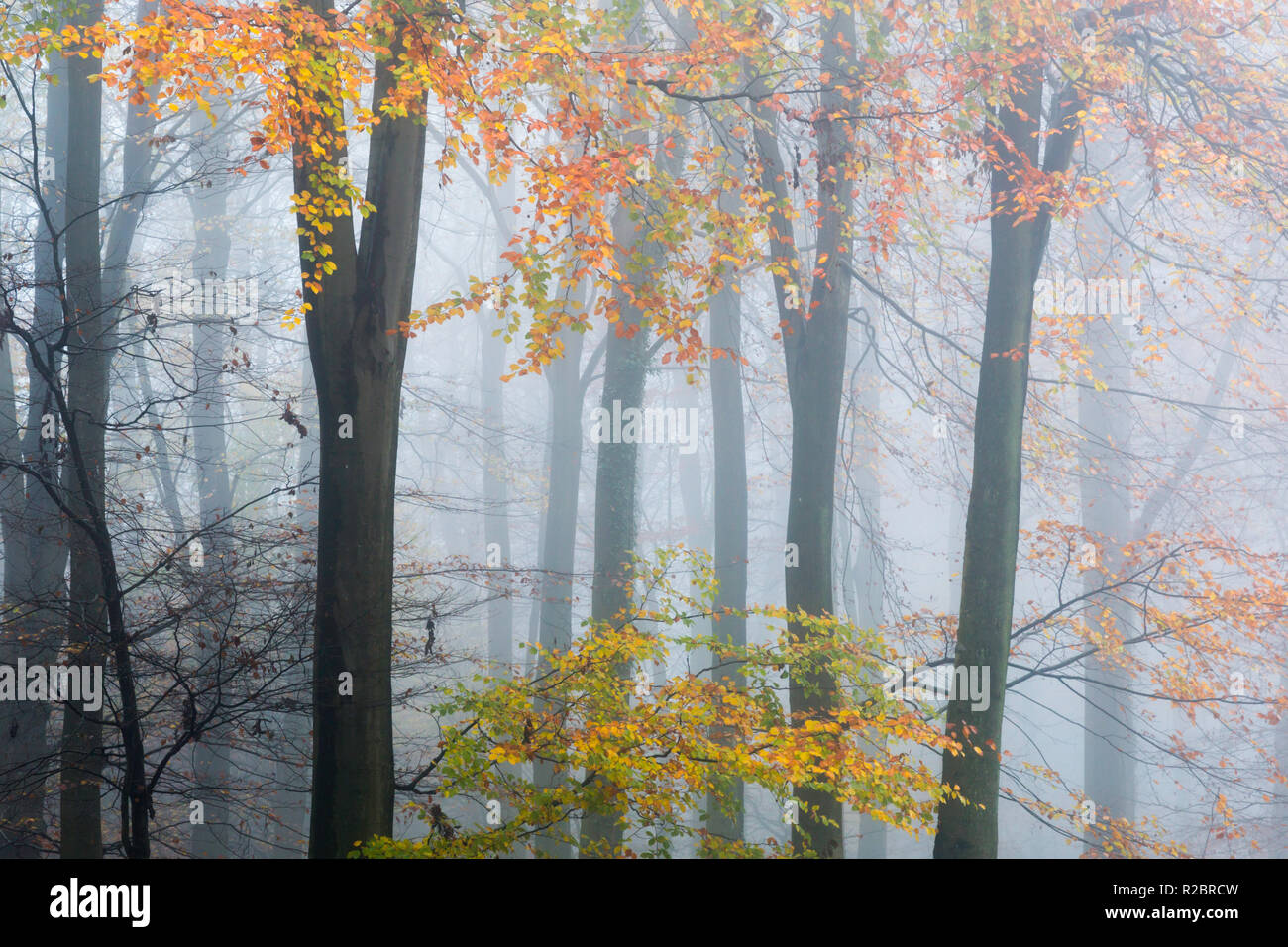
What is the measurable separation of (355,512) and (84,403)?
2.87 meters

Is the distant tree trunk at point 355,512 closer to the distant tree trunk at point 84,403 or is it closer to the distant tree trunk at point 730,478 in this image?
the distant tree trunk at point 84,403

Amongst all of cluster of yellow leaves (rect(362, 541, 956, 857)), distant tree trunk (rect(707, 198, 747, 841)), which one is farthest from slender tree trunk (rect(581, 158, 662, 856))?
cluster of yellow leaves (rect(362, 541, 956, 857))

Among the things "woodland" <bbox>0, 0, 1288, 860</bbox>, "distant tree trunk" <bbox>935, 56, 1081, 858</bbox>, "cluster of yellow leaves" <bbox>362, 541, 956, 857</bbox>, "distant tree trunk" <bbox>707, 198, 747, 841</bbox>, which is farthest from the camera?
"distant tree trunk" <bbox>707, 198, 747, 841</bbox>

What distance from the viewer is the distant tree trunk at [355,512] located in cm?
586

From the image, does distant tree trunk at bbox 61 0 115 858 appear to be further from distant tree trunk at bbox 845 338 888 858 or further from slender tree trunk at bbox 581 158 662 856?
distant tree trunk at bbox 845 338 888 858

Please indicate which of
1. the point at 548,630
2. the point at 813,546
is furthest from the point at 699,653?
the point at 813,546

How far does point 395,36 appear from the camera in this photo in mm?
6141

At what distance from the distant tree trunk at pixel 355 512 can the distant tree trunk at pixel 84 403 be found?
1.72m

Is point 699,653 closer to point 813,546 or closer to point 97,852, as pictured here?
point 813,546

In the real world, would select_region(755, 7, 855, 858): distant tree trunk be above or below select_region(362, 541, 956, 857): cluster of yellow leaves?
above

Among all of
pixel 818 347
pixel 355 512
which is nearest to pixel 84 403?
pixel 355 512

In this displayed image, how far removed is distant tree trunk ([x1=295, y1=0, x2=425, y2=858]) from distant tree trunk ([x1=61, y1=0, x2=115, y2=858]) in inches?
67.8

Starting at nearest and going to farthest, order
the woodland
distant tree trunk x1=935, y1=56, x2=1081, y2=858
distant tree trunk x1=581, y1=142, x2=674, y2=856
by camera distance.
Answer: the woodland → distant tree trunk x1=935, y1=56, x2=1081, y2=858 → distant tree trunk x1=581, y1=142, x2=674, y2=856

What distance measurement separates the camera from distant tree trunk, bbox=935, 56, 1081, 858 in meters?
7.66
